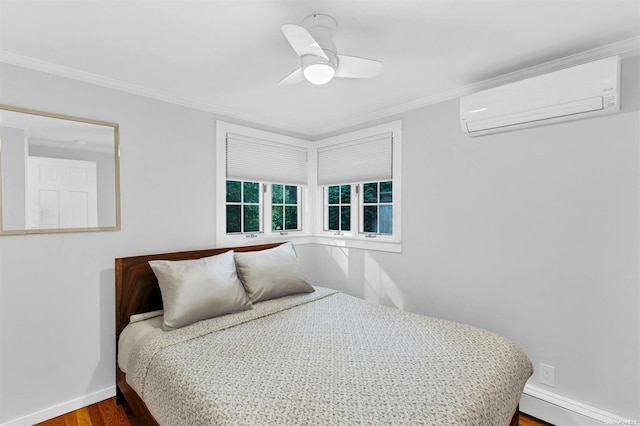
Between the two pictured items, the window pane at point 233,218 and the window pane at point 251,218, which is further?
the window pane at point 251,218

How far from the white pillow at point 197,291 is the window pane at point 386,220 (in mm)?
1562

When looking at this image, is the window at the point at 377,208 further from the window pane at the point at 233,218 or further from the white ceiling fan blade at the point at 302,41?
the white ceiling fan blade at the point at 302,41

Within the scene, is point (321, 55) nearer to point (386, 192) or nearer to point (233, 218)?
point (386, 192)

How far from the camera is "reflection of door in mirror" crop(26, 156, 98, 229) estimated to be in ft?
7.02

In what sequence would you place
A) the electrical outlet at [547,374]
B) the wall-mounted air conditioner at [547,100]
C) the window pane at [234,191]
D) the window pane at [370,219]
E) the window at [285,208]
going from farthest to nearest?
the window at [285,208]
the window pane at [370,219]
the window pane at [234,191]
the electrical outlet at [547,374]
the wall-mounted air conditioner at [547,100]

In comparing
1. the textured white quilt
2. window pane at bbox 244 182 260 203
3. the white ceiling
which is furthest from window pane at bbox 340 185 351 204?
the textured white quilt

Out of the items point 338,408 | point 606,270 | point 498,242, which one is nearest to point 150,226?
point 338,408

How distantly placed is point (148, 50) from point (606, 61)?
106 inches

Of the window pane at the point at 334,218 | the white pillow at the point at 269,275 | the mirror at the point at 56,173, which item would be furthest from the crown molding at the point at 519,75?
the mirror at the point at 56,173

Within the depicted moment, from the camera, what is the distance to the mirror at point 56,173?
207cm

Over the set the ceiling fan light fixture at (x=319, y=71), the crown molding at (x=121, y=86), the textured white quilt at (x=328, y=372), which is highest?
the crown molding at (x=121, y=86)

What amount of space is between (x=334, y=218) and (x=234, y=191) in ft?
4.00

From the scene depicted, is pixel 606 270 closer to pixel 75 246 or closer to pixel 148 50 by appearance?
pixel 148 50

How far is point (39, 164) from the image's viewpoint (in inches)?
84.9
